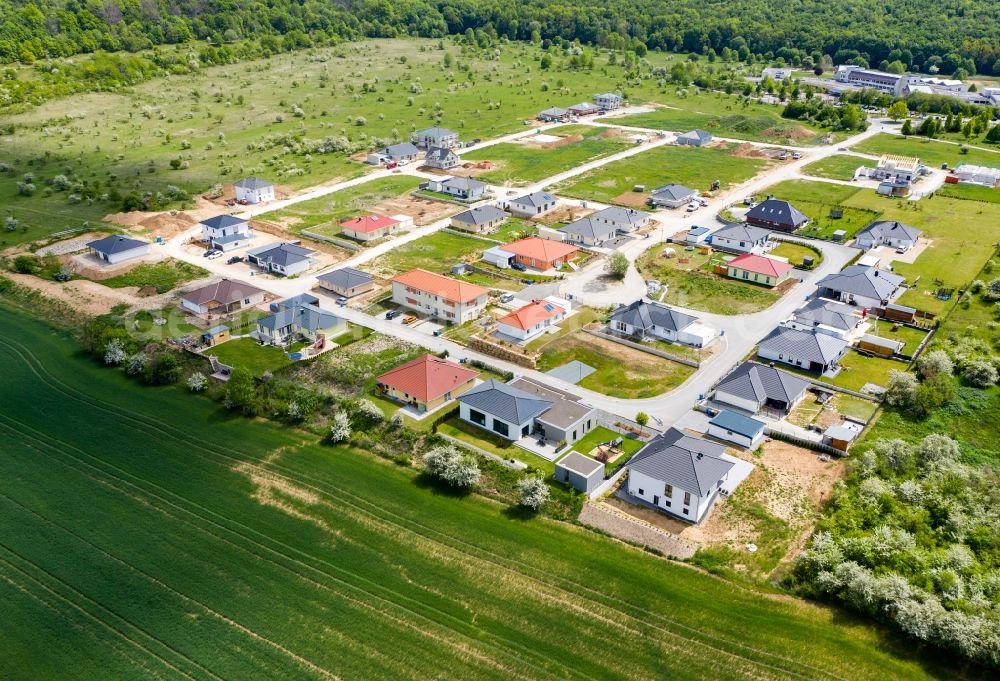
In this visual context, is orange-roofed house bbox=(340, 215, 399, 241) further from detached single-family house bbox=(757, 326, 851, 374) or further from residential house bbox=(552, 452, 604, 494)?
residential house bbox=(552, 452, 604, 494)

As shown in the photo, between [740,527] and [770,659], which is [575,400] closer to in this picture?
[740,527]

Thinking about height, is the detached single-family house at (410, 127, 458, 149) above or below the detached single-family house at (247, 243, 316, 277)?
above

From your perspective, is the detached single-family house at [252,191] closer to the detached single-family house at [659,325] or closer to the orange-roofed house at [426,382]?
the orange-roofed house at [426,382]

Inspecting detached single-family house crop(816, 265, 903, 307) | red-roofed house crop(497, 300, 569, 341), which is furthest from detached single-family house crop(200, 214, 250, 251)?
detached single-family house crop(816, 265, 903, 307)

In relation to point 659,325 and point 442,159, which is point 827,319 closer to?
point 659,325

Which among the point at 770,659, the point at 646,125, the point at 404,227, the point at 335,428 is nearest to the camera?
the point at 770,659

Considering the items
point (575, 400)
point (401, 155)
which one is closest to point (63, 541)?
point (575, 400)
